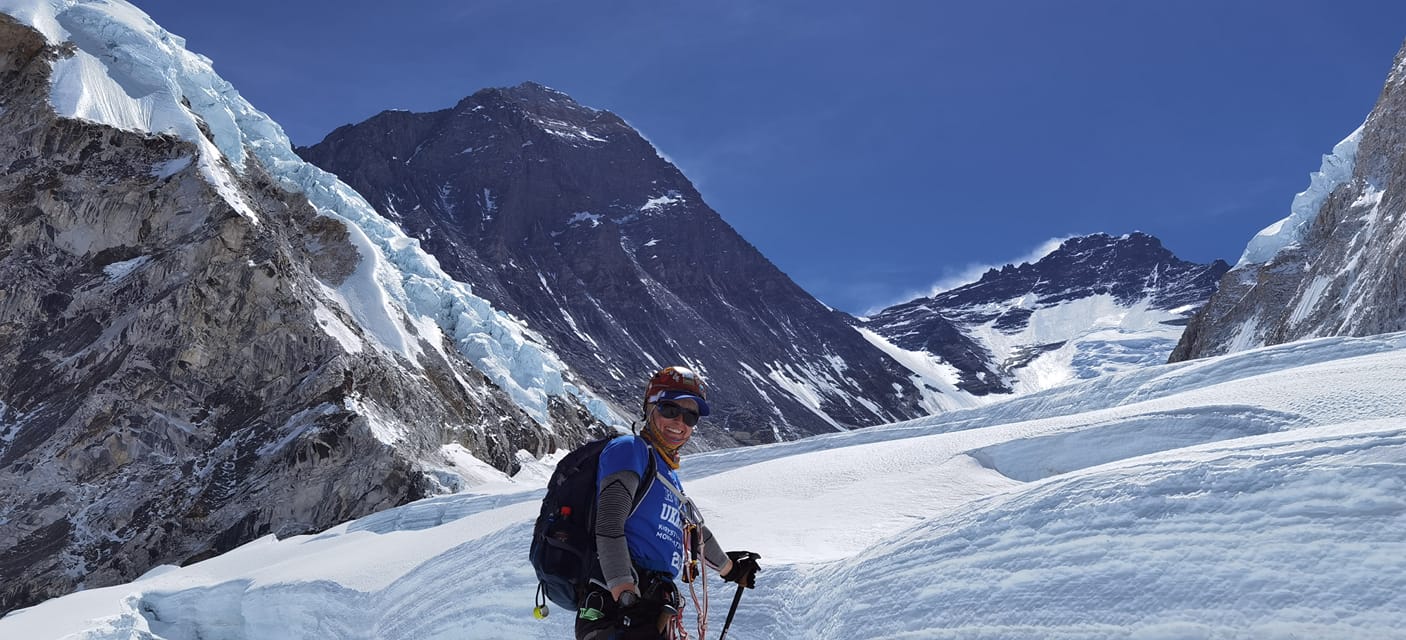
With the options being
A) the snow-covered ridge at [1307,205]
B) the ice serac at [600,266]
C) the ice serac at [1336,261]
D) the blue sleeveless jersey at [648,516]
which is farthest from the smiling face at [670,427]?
the ice serac at [600,266]

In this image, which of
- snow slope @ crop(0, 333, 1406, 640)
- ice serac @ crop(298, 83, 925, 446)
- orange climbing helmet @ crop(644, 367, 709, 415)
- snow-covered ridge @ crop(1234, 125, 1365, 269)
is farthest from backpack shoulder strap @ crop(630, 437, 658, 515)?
ice serac @ crop(298, 83, 925, 446)

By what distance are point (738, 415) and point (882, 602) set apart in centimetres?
12179

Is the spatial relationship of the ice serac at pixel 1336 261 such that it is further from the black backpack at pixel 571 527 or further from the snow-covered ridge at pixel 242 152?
the snow-covered ridge at pixel 242 152

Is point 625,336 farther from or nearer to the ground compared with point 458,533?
farther from the ground

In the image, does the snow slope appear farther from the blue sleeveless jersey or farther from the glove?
the blue sleeveless jersey

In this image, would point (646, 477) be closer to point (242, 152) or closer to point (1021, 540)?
point (1021, 540)

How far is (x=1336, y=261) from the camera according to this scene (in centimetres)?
5384

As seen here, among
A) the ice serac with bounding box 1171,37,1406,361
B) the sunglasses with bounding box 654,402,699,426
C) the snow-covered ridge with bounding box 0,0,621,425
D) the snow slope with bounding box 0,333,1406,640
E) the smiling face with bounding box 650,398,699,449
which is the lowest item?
the snow slope with bounding box 0,333,1406,640

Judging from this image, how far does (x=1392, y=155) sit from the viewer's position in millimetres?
53969

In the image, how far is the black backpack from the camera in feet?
14.5

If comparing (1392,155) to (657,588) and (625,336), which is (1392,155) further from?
(625,336)

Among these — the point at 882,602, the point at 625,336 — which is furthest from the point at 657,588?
the point at 625,336

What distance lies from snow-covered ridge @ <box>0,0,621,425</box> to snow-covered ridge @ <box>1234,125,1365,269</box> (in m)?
57.3

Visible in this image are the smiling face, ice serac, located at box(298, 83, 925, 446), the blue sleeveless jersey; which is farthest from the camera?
ice serac, located at box(298, 83, 925, 446)
